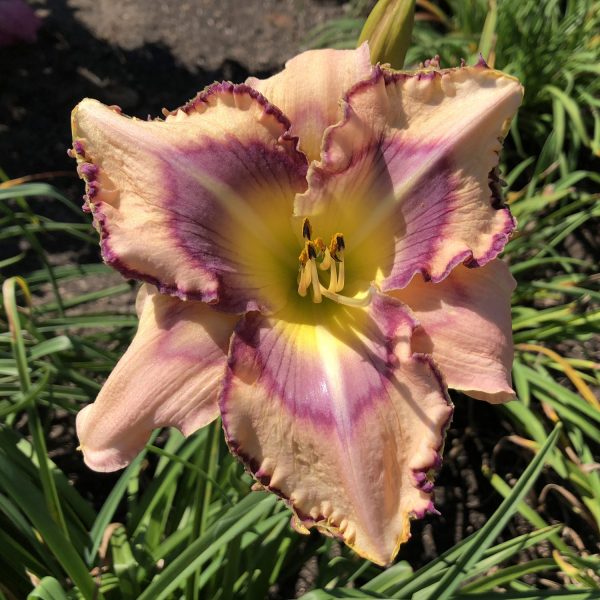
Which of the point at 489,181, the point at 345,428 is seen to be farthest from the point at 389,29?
the point at 345,428

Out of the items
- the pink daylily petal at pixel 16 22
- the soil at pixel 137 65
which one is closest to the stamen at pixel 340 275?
the soil at pixel 137 65

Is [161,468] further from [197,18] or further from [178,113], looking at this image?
[197,18]

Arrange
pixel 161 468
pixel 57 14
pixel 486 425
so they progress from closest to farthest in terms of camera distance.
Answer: pixel 161 468
pixel 486 425
pixel 57 14

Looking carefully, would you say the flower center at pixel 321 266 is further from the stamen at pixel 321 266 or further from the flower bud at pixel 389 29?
the flower bud at pixel 389 29

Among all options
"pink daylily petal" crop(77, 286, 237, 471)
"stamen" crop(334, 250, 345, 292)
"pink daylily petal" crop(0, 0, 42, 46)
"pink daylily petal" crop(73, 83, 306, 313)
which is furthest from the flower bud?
"pink daylily petal" crop(0, 0, 42, 46)

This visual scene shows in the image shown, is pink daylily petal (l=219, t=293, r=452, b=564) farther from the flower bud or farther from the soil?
the soil

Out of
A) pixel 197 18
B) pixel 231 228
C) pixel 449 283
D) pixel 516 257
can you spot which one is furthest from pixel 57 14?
pixel 449 283

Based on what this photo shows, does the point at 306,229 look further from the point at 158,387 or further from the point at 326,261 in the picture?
the point at 158,387
